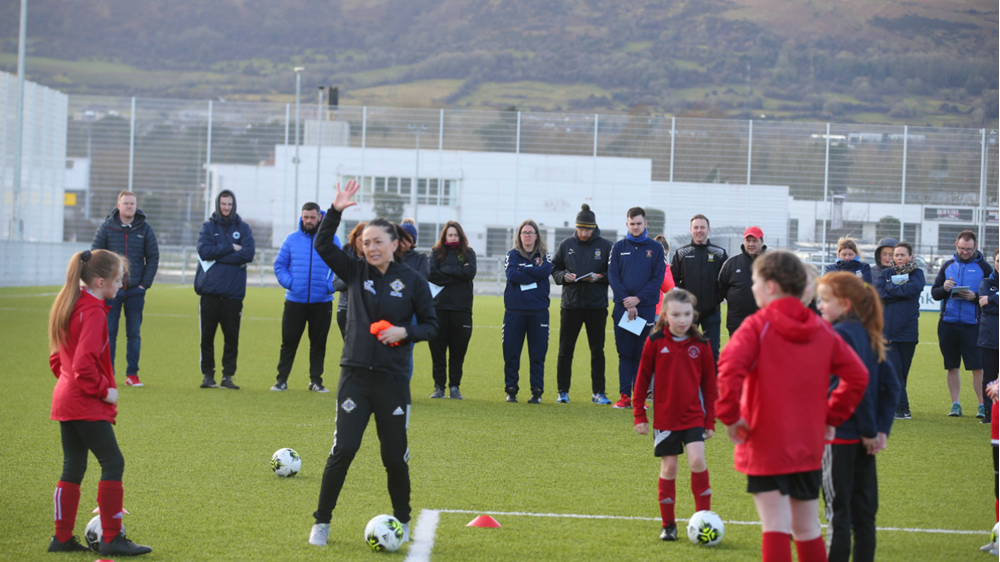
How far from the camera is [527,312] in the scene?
9539mm

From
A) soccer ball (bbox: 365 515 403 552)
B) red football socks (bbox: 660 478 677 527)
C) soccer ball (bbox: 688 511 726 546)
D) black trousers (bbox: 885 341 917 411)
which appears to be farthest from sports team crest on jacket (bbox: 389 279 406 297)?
black trousers (bbox: 885 341 917 411)

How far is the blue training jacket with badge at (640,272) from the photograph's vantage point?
30.0 ft

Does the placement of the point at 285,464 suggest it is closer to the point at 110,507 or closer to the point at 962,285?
the point at 110,507

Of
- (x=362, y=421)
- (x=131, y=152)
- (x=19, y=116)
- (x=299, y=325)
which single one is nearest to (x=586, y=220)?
(x=299, y=325)

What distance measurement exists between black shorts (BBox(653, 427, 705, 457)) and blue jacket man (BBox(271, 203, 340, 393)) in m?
5.45

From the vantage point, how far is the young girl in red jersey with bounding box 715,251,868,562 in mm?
3469

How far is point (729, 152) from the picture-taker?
37.1 m

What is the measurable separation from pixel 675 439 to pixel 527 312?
4863 millimetres

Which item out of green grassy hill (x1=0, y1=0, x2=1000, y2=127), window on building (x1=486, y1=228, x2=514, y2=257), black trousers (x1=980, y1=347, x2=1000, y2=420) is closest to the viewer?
black trousers (x1=980, y1=347, x2=1000, y2=420)

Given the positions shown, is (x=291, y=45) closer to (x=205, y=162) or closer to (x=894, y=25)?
(x=894, y=25)

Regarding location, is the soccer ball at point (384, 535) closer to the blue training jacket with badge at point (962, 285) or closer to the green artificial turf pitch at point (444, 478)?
the green artificial turf pitch at point (444, 478)

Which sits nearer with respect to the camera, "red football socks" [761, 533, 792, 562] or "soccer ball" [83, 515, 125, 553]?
"red football socks" [761, 533, 792, 562]

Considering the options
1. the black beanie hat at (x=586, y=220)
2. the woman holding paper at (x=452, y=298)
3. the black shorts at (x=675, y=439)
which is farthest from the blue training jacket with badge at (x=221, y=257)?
the black shorts at (x=675, y=439)

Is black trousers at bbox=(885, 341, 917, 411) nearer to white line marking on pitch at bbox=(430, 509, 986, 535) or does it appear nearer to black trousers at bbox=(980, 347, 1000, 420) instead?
black trousers at bbox=(980, 347, 1000, 420)
